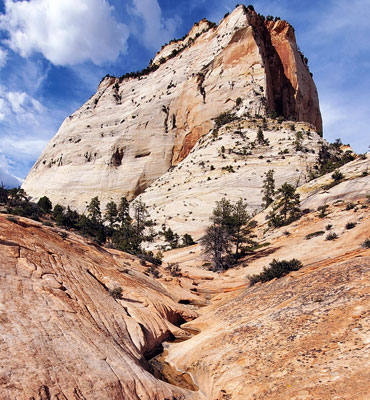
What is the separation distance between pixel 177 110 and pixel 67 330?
280ft

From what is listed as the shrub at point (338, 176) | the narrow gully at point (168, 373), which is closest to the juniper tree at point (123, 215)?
the shrub at point (338, 176)

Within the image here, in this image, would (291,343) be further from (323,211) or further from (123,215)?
(123,215)

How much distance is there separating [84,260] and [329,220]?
22.3 m

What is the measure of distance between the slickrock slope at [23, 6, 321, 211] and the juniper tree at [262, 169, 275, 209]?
29.6 meters

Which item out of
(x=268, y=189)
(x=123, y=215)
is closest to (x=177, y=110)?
(x=123, y=215)

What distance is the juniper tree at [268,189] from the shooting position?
44250 millimetres

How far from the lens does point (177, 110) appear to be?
8625 centimetres

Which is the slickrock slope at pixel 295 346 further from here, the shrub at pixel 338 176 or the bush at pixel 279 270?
the shrub at pixel 338 176

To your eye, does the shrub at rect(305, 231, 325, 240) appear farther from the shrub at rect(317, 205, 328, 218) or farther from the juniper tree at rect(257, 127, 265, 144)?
the juniper tree at rect(257, 127, 265, 144)

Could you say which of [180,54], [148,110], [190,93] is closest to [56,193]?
[148,110]

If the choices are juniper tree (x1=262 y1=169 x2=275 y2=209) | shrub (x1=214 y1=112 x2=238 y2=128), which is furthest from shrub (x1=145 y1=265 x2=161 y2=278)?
shrub (x1=214 y1=112 x2=238 y2=128)

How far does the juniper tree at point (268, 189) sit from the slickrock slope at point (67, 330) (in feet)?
111

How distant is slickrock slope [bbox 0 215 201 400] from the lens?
563 cm

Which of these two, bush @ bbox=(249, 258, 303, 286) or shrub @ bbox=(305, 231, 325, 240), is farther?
shrub @ bbox=(305, 231, 325, 240)
